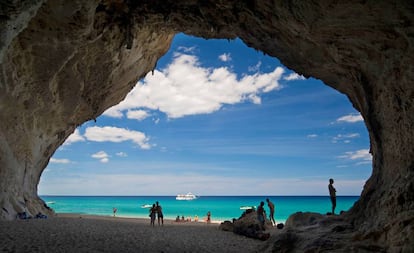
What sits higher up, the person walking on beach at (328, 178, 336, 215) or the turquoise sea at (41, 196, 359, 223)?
the person walking on beach at (328, 178, 336, 215)

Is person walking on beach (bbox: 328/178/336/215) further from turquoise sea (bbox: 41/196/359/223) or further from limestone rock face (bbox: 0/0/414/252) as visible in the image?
turquoise sea (bbox: 41/196/359/223)

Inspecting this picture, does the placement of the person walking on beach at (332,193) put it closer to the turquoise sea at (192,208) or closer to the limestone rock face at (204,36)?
the limestone rock face at (204,36)

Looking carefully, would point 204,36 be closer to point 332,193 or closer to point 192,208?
point 332,193

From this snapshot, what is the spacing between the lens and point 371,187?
26.8 ft

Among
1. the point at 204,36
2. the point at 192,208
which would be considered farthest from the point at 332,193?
the point at 192,208

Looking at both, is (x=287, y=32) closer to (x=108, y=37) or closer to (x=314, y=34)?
(x=314, y=34)

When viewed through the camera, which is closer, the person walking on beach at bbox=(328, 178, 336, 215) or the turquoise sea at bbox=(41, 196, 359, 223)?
the person walking on beach at bbox=(328, 178, 336, 215)

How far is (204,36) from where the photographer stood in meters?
13.6

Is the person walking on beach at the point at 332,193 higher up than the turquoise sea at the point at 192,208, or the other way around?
the person walking on beach at the point at 332,193

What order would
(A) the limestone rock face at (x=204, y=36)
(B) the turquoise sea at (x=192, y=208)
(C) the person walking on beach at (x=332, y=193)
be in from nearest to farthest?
(A) the limestone rock face at (x=204, y=36)
(C) the person walking on beach at (x=332, y=193)
(B) the turquoise sea at (x=192, y=208)

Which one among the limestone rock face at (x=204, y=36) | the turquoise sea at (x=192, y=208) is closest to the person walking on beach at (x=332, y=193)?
the limestone rock face at (x=204, y=36)

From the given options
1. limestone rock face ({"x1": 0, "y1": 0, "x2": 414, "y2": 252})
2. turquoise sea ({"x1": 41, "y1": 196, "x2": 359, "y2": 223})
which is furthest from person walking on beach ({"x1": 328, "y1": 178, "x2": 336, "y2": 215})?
turquoise sea ({"x1": 41, "y1": 196, "x2": 359, "y2": 223})

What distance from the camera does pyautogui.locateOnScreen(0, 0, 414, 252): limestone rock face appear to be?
6238mm

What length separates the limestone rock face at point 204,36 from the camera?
246 inches
